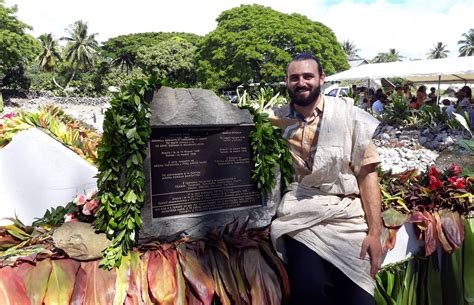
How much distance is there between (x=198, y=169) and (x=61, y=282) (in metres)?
1.04

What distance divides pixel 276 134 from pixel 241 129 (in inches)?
9.8

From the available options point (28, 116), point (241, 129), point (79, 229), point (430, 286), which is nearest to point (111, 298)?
point (79, 229)

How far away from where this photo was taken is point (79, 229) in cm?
259

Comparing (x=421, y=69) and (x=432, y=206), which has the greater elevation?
(x=421, y=69)

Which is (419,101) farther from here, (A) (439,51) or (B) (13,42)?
(A) (439,51)

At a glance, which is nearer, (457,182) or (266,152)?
(266,152)

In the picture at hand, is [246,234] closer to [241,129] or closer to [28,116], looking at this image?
[241,129]

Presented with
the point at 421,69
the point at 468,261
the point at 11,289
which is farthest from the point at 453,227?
the point at 421,69

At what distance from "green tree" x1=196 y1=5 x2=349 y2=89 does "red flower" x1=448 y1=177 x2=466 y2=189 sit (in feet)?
96.0

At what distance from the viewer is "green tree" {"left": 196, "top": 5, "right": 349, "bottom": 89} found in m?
32.6

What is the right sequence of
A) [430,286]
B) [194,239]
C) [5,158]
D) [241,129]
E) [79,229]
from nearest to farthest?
1. [79,229]
2. [194,239]
3. [241,129]
4. [430,286]
5. [5,158]

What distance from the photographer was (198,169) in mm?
2787

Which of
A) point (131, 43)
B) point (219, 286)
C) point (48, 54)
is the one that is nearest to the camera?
point (219, 286)

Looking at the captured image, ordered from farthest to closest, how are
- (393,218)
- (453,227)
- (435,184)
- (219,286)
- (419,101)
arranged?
(419,101) < (435,184) < (453,227) < (393,218) < (219,286)
